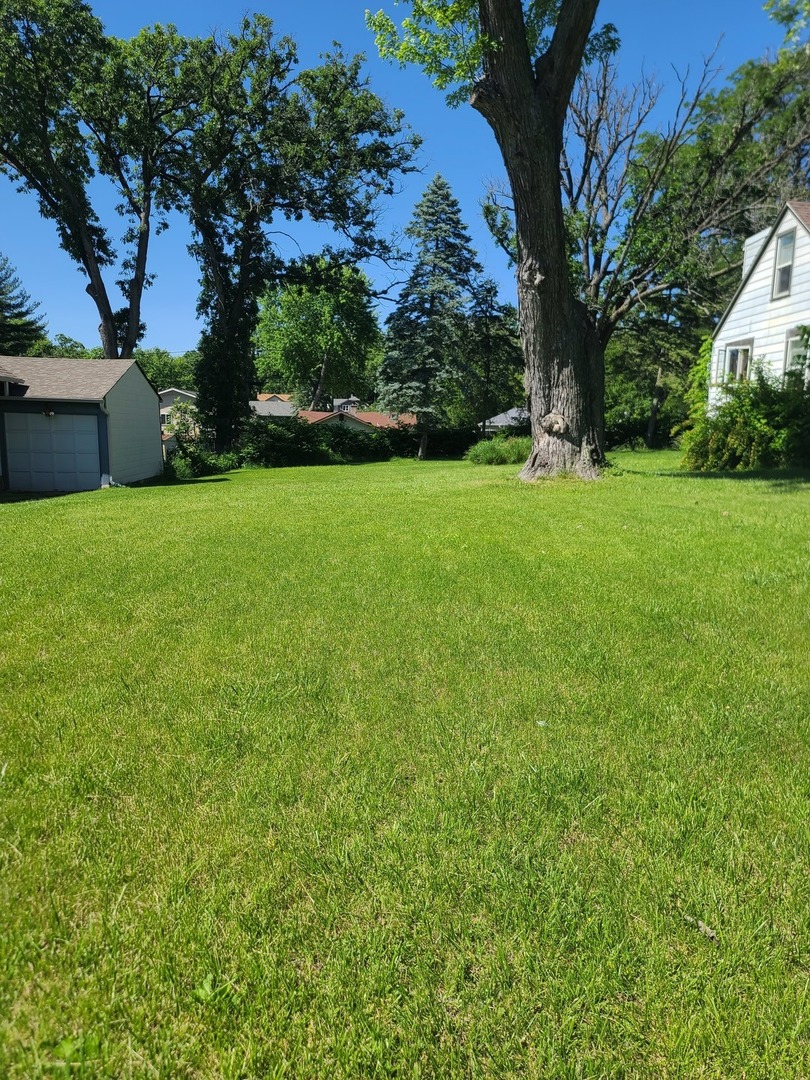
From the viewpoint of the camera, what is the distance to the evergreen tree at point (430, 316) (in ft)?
99.7

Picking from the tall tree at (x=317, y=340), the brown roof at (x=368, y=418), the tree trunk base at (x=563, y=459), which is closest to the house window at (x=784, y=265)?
the tree trunk base at (x=563, y=459)

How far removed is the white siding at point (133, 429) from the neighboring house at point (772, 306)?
16894 millimetres

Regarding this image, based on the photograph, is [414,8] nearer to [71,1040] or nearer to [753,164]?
[753,164]

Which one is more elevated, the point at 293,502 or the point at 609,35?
the point at 609,35

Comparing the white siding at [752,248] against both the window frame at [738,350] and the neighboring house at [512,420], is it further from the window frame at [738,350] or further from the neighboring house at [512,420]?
the neighboring house at [512,420]

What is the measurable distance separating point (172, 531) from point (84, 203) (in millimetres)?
23370

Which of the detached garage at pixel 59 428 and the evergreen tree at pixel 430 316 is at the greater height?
the evergreen tree at pixel 430 316

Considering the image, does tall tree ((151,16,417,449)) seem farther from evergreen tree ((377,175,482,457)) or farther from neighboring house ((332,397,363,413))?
neighboring house ((332,397,363,413))

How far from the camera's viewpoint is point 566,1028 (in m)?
1.55

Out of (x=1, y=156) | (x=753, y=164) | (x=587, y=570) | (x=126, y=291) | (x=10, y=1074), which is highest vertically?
(x=1, y=156)

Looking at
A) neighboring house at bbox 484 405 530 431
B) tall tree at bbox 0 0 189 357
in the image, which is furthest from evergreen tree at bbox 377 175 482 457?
tall tree at bbox 0 0 189 357

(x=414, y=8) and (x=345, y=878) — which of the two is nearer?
(x=345, y=878)

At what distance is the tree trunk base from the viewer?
11.5m

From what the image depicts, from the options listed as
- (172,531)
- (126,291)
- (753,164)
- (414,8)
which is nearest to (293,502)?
(172,531)
